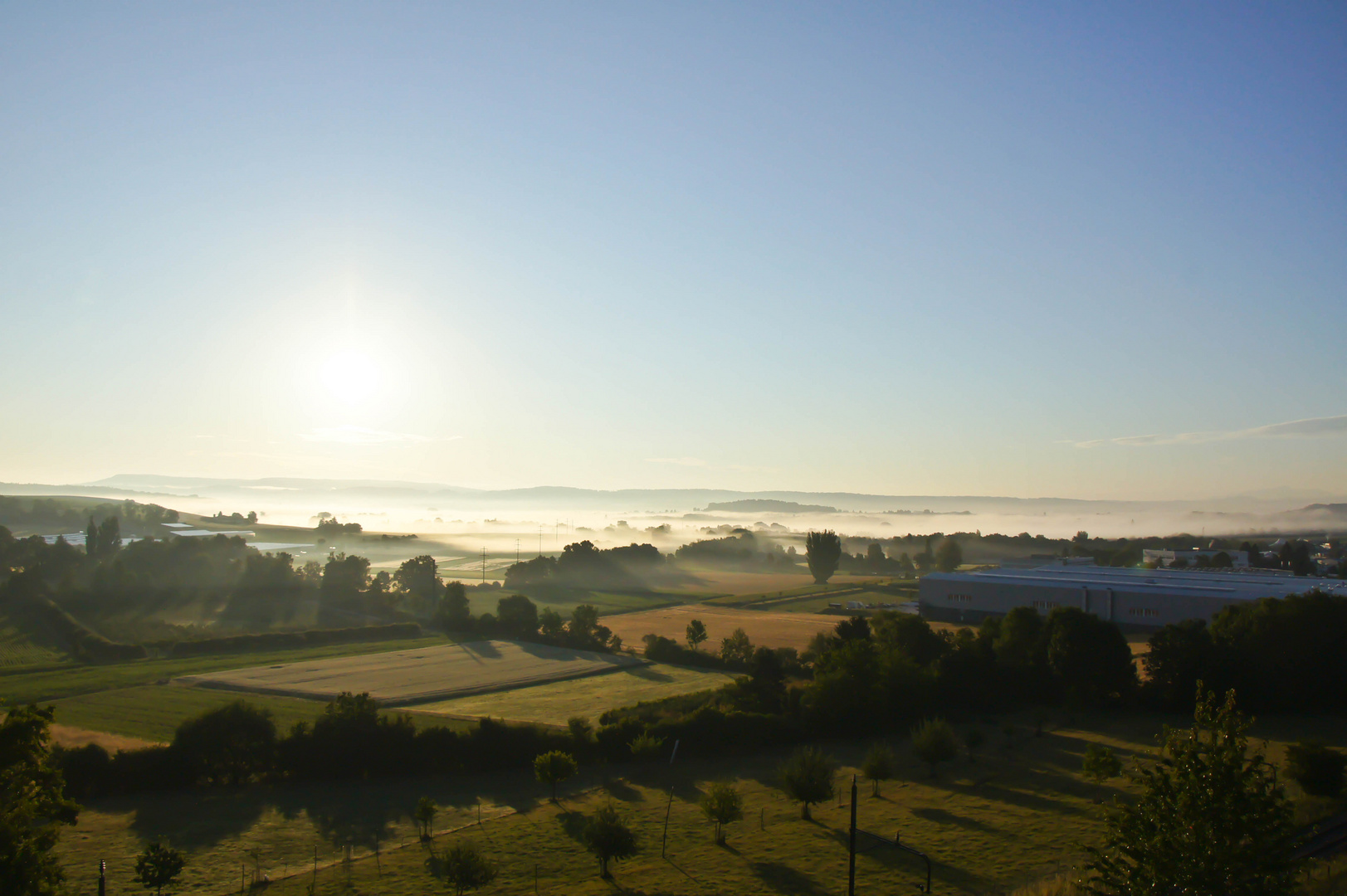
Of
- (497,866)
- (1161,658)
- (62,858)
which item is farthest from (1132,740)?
(62,858)

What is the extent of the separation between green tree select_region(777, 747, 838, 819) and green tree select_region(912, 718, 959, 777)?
520 cm

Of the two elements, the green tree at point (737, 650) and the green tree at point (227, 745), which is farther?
the green tree at point (737, 650)

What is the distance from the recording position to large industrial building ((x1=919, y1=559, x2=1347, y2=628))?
5909 cm

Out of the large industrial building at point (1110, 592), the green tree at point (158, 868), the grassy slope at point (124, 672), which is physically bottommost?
the grassy slope at point (124, 672)

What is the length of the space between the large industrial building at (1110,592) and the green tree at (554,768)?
153ft

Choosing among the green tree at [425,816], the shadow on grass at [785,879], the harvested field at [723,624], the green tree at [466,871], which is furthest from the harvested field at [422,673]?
the shadow on grass at [785,879]

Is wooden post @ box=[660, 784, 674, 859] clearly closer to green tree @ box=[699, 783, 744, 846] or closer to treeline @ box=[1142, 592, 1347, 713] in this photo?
green tree @ box=[699, 783, 744, 846]

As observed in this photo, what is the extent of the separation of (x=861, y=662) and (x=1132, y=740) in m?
11.4

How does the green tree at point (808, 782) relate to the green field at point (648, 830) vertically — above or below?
above

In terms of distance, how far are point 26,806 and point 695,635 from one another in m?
49.2

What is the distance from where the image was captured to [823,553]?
11150 centimetres

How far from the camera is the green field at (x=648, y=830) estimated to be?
66.4 feet

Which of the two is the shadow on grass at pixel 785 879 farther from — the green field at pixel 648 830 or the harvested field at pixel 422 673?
the harvested field at pixel 422 673

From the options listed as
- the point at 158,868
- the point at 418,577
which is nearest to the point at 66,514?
the point at 418,577
